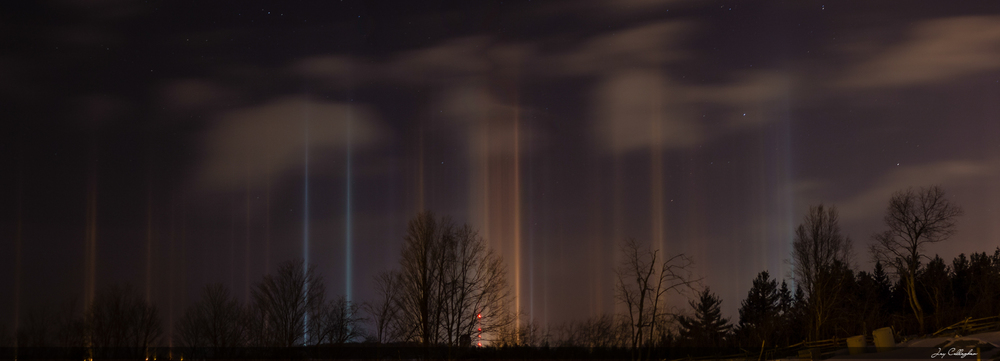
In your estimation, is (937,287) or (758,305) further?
(758,305)

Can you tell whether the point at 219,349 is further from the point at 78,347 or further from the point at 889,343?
the point at 889,343

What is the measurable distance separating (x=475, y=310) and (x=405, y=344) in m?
6.11

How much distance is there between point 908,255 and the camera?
210 ft

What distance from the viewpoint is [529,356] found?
55875 mm

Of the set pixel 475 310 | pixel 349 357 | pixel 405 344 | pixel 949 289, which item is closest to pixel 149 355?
pixel 349 357

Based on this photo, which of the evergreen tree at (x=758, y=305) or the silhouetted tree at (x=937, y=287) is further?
the evergreen tree at (x=758, y=305)

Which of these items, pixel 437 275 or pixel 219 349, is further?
pixel 219 349

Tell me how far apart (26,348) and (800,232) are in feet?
264

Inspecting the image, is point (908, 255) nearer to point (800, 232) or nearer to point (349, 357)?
point (800, 232)

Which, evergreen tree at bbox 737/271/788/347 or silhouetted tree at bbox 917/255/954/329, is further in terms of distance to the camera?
evergreen tree at bbox 737/271/788/347

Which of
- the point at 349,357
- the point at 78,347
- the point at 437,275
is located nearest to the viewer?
the point at 437,275

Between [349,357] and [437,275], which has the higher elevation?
[437,275]

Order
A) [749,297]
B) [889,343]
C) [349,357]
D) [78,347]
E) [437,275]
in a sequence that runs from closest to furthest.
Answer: [889,343] < [437,275] < [349,357] < [78,347] < [749,297]

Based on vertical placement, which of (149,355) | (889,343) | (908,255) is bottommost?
(149,355)
